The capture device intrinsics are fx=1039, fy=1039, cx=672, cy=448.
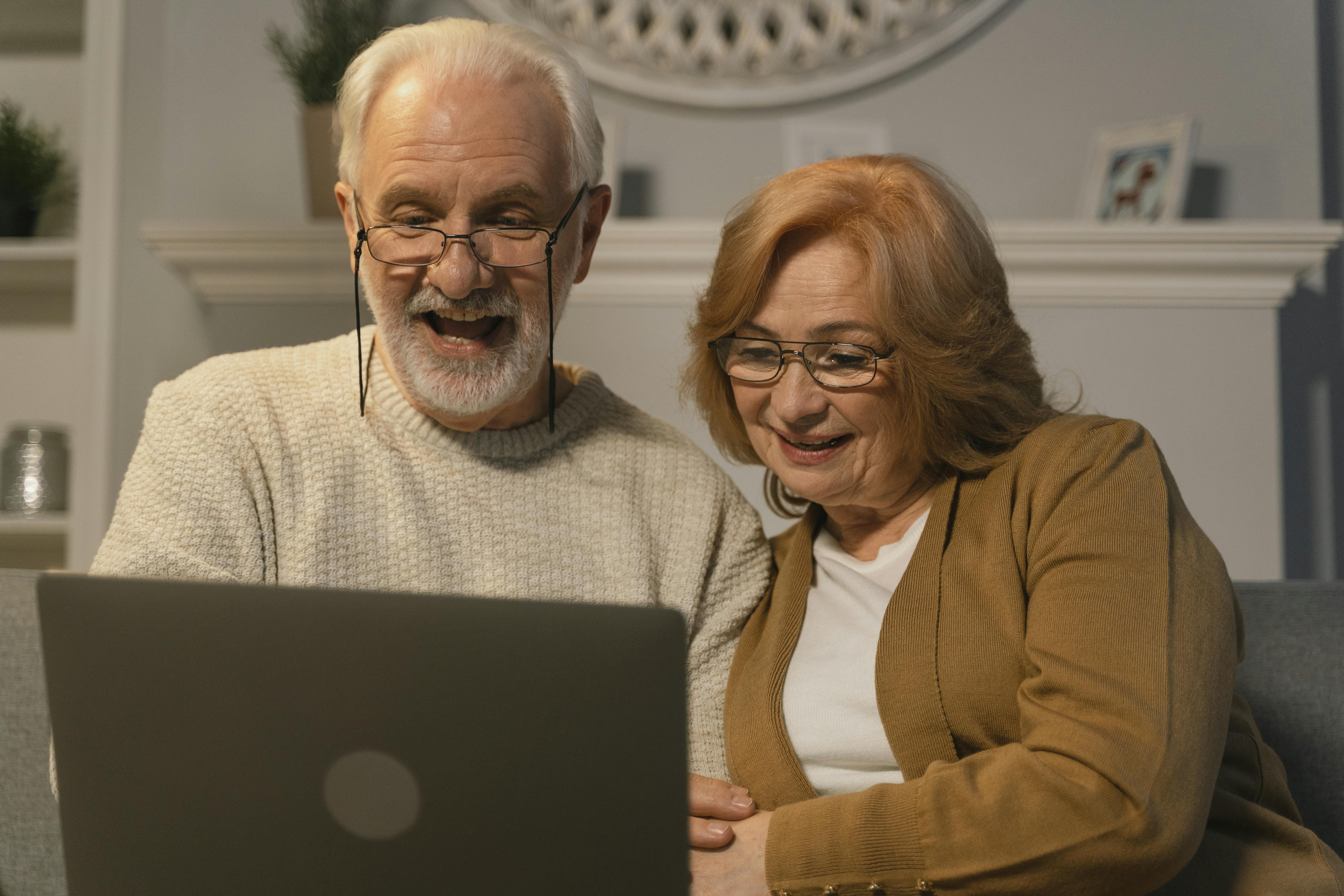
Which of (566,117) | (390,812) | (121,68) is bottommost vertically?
(390,812)

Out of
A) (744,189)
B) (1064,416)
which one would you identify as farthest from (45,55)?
(1064,416)

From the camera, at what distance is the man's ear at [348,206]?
4.13 feet

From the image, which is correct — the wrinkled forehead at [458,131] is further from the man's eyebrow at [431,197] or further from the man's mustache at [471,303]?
the man's mustache at [471,303]

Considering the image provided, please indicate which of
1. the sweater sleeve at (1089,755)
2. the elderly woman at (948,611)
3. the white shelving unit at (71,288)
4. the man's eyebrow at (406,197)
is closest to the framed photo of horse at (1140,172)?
the elderly woman at (948,611)

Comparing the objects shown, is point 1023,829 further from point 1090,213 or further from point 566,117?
point 1090,213

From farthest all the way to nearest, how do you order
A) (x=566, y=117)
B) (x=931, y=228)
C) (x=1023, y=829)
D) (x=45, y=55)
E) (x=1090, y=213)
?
(x=45, y=55), (x=1090, y=213), (x=566, y=117), (x=931, y=228), (x=1023, y=829)

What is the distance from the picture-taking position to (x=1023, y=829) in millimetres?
874

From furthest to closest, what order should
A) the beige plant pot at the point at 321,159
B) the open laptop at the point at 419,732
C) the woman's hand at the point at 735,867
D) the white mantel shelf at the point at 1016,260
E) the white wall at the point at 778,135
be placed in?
the white wall at the point at 778,135, the beige plant pot at the point at 321,159, the white mantel shelf at the point at 1016,260, the woman's hand at the point at 735,867, the open laptop at the point at 419,732

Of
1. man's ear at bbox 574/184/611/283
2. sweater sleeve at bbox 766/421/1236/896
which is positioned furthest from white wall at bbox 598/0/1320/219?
sweater sleeve at bbox 766/421/1236/896

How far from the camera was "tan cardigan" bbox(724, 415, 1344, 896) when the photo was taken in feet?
2.84

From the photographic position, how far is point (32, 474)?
7.18ft

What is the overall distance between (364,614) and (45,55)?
8.08ft

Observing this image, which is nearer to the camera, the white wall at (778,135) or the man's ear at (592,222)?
the man's ear at (592,222)

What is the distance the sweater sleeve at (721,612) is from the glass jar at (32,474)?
5.24ft
